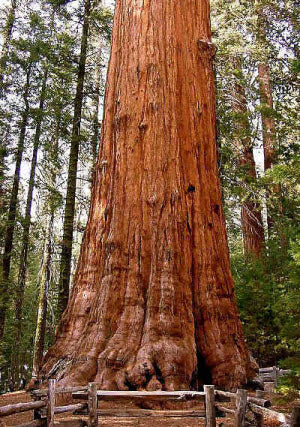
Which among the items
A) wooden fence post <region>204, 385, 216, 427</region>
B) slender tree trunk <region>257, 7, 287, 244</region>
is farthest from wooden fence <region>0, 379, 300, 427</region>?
slender tree trunk <region>257, 7, 287, 244</region>

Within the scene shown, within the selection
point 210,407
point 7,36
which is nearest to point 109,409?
point 210,407

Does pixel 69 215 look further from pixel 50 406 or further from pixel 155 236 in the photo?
pixel 50 406

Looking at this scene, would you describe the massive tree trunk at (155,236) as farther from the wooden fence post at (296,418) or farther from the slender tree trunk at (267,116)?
the slender tree trunk at (267,116)

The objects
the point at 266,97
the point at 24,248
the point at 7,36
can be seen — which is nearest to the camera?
the point at 266,97

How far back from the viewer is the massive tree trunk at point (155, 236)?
700 centimetres

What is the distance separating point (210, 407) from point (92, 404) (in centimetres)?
150

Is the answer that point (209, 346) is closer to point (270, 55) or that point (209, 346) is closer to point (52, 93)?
point (52, 93)

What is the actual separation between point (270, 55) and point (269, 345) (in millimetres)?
10480

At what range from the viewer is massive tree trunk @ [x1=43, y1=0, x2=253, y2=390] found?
6996 mm

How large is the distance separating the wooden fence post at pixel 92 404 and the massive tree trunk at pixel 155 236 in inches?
28.1

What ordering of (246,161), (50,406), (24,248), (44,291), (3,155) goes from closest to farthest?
(50,406) → (44,291) → (3,155) → (246,161) → (24,248)

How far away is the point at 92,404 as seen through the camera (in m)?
5.79

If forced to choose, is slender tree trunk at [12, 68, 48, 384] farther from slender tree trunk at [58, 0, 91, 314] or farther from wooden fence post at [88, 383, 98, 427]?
wooden fence post at [88, 383, 98, 427]

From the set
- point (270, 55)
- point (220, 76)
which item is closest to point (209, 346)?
point (220, 76)
